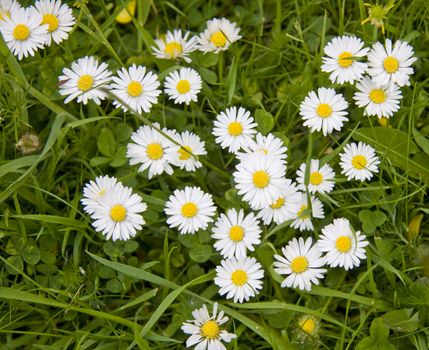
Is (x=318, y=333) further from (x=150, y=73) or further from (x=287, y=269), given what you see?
(x=150, y=73)

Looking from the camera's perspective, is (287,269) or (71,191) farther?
(71,191)

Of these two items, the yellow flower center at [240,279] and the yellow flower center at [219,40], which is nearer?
the yellow flower center at [240,279]

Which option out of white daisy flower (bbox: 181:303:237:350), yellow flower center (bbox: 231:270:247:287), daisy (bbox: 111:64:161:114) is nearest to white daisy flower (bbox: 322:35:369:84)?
daisy (bbox: 111:64:161:114)

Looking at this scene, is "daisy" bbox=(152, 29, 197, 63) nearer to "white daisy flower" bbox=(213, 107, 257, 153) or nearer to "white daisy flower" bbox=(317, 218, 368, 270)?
"white daisy flower" bbox=(213, 107, 257, 153)

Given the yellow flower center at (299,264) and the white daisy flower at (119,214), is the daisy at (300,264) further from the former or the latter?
the white daisy flower at (119,214)

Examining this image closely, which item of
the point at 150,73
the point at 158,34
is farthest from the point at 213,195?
the point at 158,34

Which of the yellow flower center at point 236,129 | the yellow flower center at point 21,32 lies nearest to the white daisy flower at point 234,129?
the yellow flower center at point 236,129
